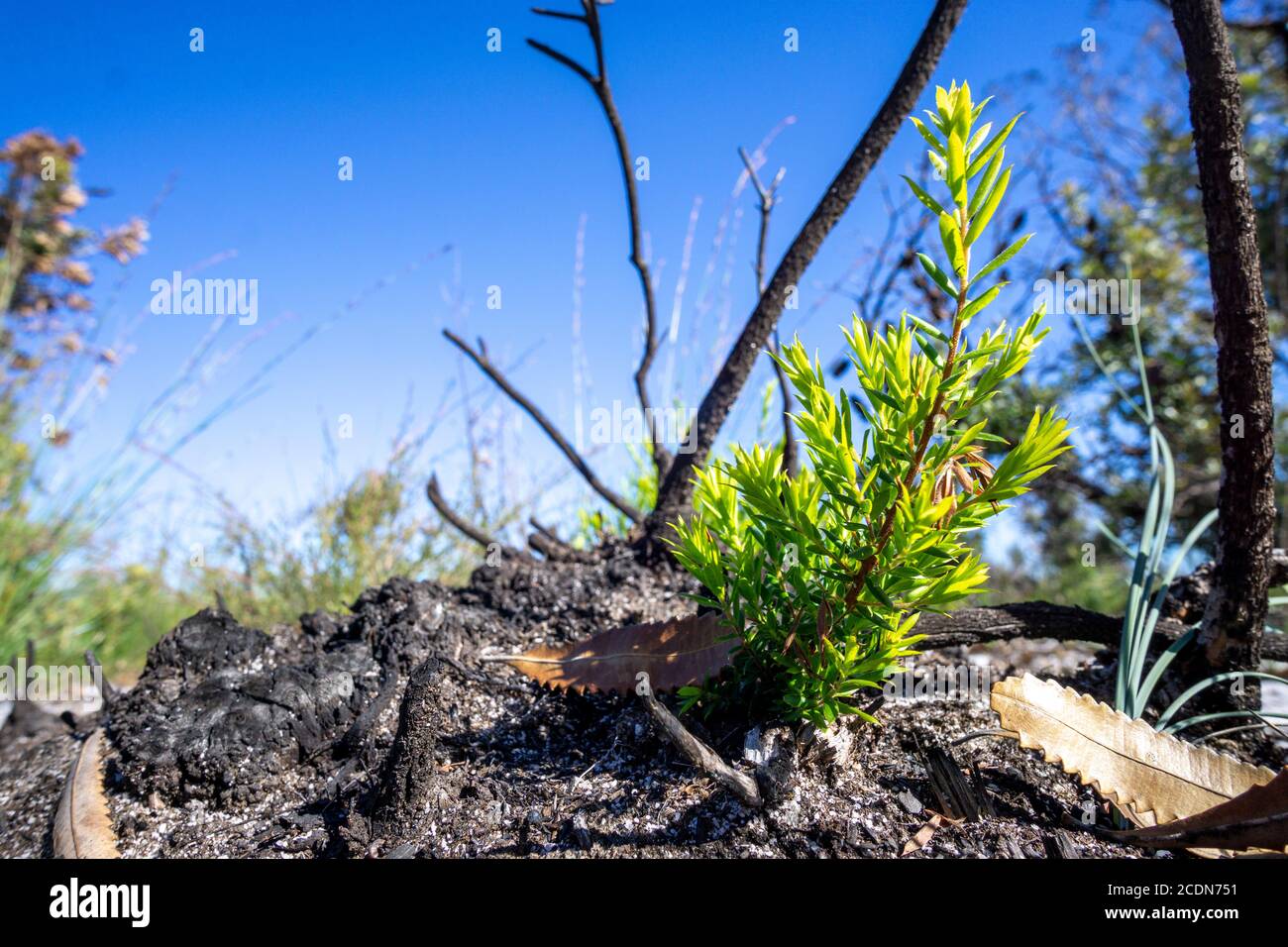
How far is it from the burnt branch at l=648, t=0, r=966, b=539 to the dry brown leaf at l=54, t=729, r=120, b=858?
4.37ft

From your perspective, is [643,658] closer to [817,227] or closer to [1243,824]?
[1243,824]

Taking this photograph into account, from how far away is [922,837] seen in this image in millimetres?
1322

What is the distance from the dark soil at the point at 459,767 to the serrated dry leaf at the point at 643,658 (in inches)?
3.2

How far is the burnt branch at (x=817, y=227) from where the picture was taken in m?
2.05

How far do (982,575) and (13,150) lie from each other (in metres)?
7.69

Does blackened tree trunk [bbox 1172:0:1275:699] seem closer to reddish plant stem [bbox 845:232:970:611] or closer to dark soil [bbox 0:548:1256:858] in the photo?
dark soil [bbox 0:548:1256:858]

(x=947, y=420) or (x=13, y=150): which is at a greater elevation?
(x=13, y=150)

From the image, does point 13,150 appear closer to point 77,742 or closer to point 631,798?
point 77,742

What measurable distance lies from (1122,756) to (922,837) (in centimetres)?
38

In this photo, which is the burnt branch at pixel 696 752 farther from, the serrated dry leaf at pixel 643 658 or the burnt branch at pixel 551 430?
the burnt branch at pixel 551 430

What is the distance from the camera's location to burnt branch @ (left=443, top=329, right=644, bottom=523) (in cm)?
260

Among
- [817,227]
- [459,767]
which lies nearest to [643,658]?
[459,767]
